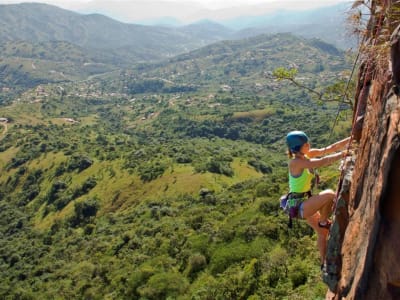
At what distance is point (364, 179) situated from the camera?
773 cm

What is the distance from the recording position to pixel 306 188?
9180mm

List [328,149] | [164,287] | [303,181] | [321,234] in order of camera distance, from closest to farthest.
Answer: [303,181] < [321,234] < [328,149] < [164,287]

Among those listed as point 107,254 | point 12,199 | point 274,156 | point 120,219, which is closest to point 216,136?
point 274,156

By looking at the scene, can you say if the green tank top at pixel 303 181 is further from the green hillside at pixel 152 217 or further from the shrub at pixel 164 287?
the shrub at pixel 164 287

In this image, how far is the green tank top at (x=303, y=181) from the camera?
9109 mm

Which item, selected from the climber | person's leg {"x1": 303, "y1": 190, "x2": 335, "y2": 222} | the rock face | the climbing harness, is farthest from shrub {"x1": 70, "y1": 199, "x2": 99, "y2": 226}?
the rock face

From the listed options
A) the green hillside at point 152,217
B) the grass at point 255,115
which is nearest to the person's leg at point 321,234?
the green hillside at point 152,217

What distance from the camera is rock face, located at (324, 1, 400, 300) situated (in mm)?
6367

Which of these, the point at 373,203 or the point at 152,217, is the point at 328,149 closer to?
the point at 373,203

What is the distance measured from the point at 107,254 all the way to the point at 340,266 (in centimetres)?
5945

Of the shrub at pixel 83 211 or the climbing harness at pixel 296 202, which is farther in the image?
the shrub at pixel 83 211

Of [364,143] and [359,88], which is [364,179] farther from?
[359,88]

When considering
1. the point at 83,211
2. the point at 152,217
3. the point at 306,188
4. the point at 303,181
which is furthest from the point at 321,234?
the point at 83,211

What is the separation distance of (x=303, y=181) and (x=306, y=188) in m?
0.19
